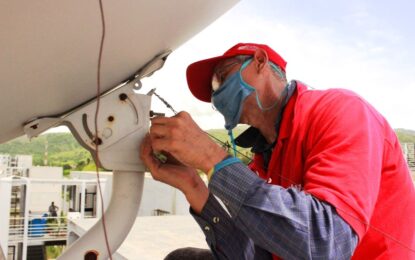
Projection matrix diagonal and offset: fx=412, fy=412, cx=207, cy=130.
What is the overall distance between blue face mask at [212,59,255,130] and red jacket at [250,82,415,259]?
0.52 feet

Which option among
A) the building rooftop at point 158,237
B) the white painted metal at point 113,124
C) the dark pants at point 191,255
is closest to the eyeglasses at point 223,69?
the white painted metal at point 113,124

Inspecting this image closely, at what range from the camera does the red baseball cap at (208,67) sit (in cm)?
140

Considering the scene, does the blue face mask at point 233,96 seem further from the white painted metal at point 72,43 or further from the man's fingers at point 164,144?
the man's fingers at point 164,144

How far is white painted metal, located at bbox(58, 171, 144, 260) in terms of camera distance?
1.40m

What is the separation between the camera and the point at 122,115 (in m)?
1.33

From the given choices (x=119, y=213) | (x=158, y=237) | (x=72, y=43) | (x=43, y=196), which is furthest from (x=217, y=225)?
(x=43, y=196)

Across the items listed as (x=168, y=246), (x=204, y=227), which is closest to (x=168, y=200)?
(x=168, y=246)

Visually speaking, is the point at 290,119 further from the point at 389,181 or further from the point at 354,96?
the point at 389,181

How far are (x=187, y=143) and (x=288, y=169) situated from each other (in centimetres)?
36

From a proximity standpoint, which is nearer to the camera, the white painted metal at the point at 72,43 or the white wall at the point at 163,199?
the white painted metal at the point at 72,43

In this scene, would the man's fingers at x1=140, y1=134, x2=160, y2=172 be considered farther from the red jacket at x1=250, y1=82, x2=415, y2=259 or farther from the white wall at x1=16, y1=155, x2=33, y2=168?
the white wall at x1=16, y1=155, x2=33, y2=168

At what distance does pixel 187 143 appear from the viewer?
1.04 m

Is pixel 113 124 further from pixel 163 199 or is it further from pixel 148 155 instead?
pixel 163 199

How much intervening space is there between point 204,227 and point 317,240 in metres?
0.67
